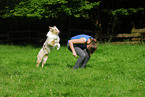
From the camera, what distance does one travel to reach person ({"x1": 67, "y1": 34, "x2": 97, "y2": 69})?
7.52m

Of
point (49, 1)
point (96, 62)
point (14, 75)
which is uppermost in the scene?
point (49, 1)

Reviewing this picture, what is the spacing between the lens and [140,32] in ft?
51.2

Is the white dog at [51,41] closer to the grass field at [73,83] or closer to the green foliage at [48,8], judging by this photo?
the grass field at [73,83]

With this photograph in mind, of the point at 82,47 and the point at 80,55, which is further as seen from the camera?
the point at 82,47

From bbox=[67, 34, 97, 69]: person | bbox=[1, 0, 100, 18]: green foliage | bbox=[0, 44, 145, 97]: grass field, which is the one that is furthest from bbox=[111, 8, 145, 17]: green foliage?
bbox=[67, 34, 97, 69]: person

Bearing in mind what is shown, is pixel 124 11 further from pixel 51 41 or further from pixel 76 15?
pixel 51 41

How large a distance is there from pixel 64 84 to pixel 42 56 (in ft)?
8.35

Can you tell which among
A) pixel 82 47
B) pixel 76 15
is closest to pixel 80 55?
pixel 82 47

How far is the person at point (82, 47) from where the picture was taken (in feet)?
24.7

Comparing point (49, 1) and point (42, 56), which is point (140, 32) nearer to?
point (49, 1)

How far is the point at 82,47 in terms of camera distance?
8039 mm

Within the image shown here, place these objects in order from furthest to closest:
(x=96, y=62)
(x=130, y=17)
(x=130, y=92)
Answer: (x=130, y=17) → (x=96, y=62) → (x=130, y=92)

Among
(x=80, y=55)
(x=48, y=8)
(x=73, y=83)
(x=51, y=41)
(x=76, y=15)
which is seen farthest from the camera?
(x=48, y=8)

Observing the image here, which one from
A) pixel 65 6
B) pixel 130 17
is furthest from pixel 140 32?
pixel 65 6
